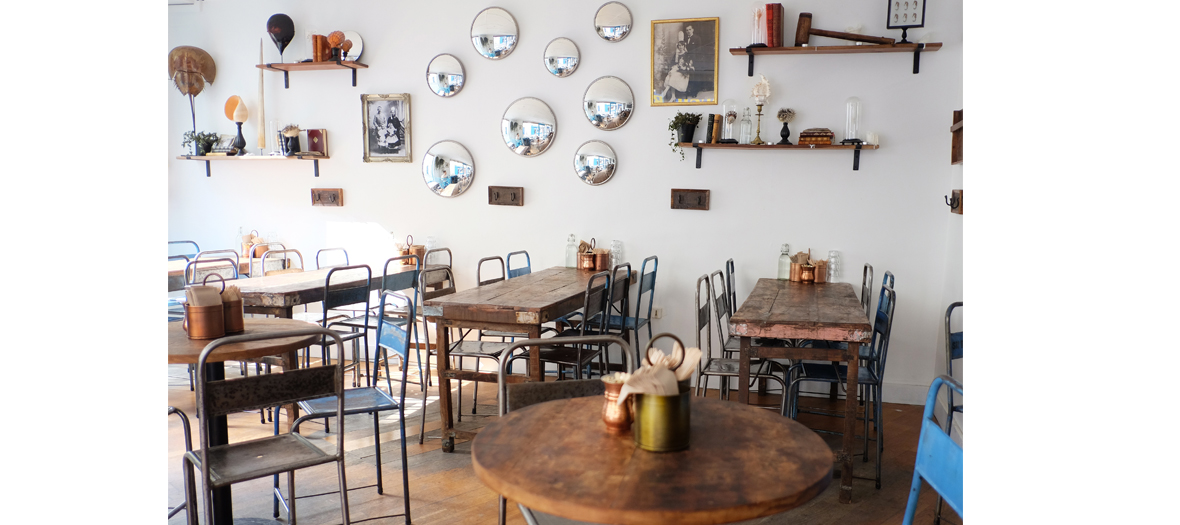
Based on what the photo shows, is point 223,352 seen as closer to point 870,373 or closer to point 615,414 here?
point 615,414

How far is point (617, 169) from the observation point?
4785 mm

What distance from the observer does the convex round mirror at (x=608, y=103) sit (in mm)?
4707

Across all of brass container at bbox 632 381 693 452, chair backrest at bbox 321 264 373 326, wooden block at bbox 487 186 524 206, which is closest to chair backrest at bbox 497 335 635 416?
brass container at bbox 632 381 693 452

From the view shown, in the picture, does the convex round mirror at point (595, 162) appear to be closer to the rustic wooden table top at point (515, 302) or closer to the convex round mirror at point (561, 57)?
the convex round mirror at point (561, 57)

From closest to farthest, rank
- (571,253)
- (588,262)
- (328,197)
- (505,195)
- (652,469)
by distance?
(652,469) < (588,262) < (571,253) < (505,195) < (328,197)

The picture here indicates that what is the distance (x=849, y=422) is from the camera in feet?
9.34

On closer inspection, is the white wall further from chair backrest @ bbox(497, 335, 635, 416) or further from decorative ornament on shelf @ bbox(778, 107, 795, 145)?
chair backrest @ bbox(497, 335, 635, 416)

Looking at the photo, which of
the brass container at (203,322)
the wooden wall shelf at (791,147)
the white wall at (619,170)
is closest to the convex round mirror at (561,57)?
the white wall at (619,170)

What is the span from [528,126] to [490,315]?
2.12 meters

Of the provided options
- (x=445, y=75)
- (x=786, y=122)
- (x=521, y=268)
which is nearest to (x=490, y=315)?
(x=521, y=268)

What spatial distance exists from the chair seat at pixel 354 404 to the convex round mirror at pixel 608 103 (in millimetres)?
2657

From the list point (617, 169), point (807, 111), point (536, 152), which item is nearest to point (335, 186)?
point (536, 152)
